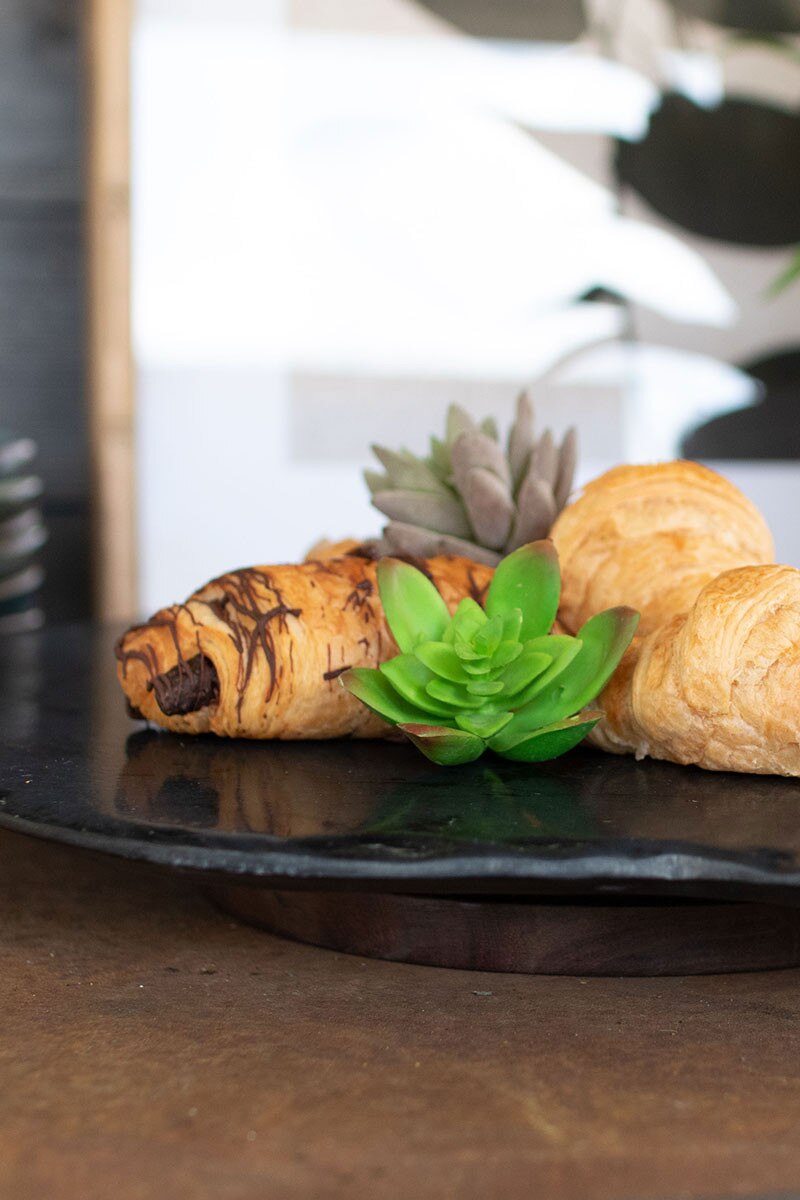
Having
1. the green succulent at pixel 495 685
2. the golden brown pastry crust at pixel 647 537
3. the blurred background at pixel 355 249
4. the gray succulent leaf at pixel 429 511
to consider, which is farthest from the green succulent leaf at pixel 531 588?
the blurred background at pixel 355 249

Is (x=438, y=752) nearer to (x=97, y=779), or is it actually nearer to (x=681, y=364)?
(x=97, y=779)

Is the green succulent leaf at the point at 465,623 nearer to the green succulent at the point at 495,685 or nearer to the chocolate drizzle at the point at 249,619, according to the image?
the green succulent at the point at 495,685

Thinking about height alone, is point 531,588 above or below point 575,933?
above

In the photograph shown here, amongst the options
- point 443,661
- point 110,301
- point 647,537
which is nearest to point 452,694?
point 443,661

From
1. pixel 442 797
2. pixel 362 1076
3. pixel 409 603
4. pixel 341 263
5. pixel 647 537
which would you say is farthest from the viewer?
pixel 341 263

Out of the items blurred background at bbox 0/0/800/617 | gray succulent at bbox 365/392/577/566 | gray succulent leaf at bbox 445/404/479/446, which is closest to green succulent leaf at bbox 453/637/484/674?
gray succulent at bbox 365/392/577/566

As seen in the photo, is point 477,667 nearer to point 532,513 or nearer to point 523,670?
point 523,670

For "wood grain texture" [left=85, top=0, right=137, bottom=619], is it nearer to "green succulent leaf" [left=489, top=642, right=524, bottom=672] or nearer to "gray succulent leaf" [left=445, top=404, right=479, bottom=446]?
"gray succulent leaf" [left=445, top=404, right=479, bottom=446]
